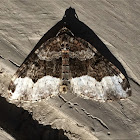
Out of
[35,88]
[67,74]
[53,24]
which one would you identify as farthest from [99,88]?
[53,24]

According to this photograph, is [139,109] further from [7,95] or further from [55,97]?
[7,95]

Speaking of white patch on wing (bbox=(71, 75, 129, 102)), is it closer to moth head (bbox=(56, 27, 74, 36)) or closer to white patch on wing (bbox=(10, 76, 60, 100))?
white patch on wing (bbox=(10, 76, 60, 100))

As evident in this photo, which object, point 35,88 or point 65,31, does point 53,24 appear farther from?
point 35,88

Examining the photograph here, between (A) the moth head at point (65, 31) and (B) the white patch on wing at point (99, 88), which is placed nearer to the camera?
(B) the white patch on wing at point (99, 88)

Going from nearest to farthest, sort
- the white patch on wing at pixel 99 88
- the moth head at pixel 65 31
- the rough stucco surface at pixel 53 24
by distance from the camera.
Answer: the white patch on wing at pixel 99 88, the moth head at pixel 65 31, the rough stucco surface at pixel 53 24

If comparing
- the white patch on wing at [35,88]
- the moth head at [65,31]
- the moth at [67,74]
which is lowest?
the white patch on wing at [35,88]

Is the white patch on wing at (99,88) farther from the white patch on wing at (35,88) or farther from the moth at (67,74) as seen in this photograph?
the white patch on wing at (35,88)

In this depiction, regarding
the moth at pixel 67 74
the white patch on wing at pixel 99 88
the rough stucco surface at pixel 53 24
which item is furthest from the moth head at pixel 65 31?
the white patch on wing at pixel 99 88

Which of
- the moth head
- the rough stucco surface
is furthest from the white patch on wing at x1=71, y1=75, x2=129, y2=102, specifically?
the moth head
